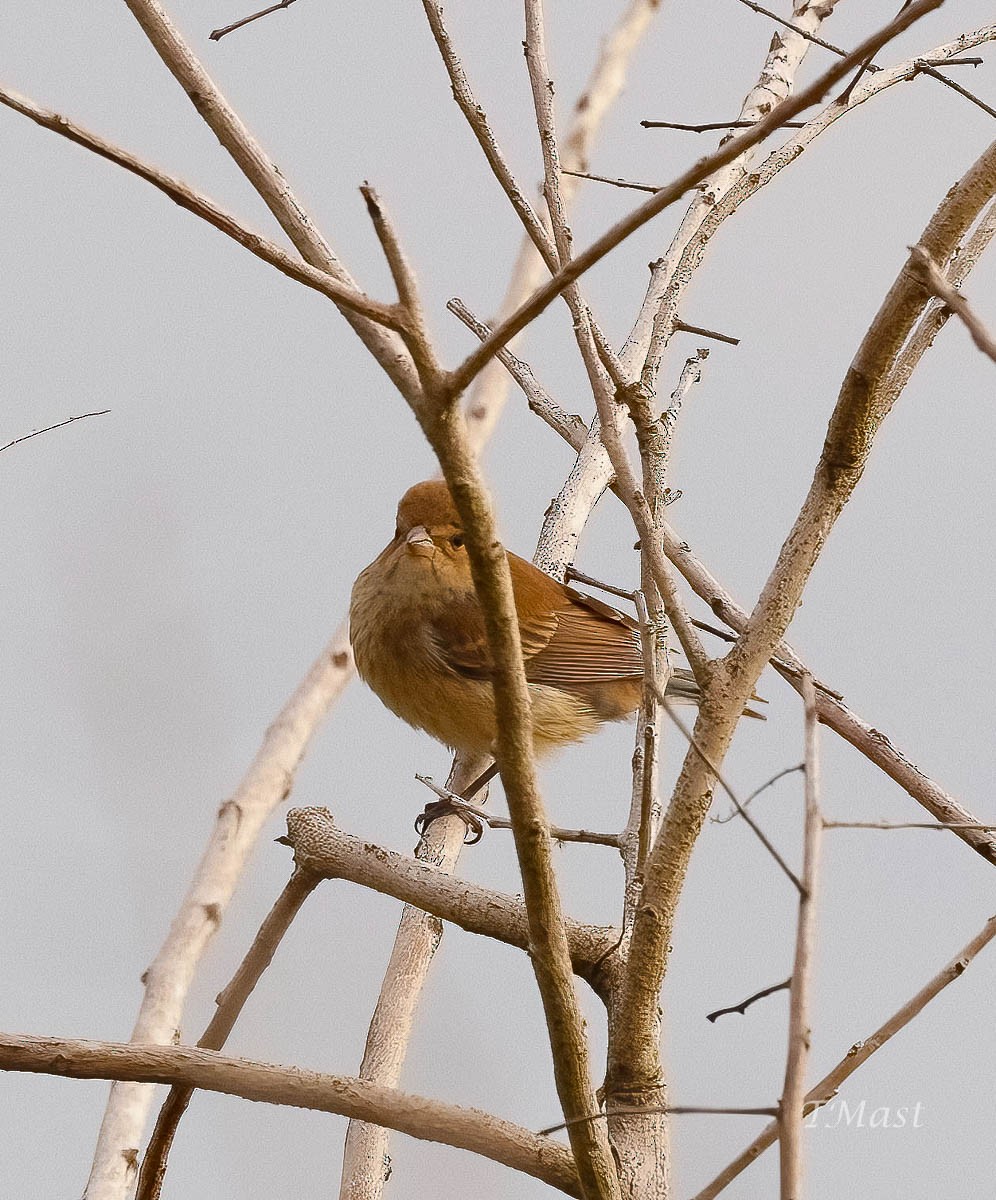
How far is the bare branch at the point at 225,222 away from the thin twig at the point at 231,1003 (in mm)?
870

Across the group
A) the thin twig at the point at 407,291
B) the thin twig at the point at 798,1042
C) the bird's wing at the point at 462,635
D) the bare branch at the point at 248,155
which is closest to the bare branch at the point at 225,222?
the thin twig at the point at 407,291

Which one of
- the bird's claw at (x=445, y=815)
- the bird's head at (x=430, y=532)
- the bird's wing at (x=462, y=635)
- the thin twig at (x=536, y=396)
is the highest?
the thin twig at (x=536, y=396)

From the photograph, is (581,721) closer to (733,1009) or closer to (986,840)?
(986,840)

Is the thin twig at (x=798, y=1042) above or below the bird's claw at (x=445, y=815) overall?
below

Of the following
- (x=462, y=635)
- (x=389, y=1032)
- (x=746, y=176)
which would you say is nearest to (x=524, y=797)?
(x=389, y=1032)

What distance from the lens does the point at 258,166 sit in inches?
56.7

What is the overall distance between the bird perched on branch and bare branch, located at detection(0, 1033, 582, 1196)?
211 centimetres

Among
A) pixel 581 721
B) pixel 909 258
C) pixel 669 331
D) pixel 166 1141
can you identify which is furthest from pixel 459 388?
pixel 581 721

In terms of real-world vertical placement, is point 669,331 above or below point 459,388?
above

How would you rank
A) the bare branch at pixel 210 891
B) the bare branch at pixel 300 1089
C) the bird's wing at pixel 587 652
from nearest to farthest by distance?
the bare branch at pixel 300 1089
the bare branch at pixel 210 891
the bird's wing at pixel 587 652

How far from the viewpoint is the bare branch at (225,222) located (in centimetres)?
90

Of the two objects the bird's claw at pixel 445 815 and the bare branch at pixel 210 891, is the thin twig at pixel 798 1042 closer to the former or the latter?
the bare branch at pixel 210 891

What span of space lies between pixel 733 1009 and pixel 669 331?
53.1 inches

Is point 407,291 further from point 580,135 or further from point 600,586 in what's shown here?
point 580,135
